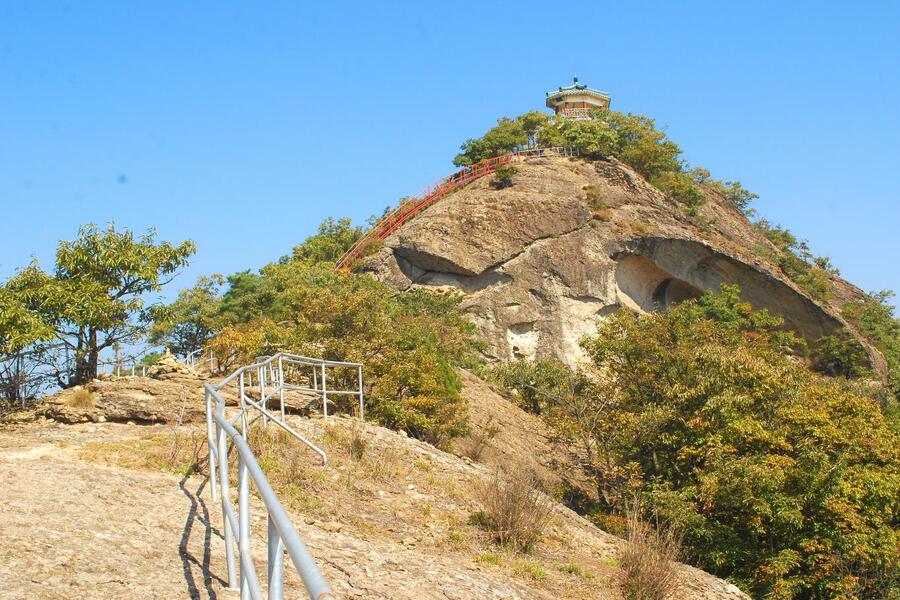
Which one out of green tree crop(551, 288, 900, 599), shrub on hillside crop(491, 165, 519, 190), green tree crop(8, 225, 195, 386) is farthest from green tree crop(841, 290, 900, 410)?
green tree crop(8, 225, 195, 386)

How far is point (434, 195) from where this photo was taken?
50.0 meters

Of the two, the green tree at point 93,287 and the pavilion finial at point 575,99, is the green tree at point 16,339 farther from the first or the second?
the pavilion finial at point 575,99

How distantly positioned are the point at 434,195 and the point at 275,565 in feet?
156

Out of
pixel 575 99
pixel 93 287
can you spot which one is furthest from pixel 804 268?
pixel 93 287

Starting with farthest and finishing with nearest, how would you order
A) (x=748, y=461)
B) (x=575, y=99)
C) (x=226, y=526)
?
(x=575, y=99)
(x=748, y=461)
(x=226, y=526)

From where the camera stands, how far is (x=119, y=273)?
62.7 feet

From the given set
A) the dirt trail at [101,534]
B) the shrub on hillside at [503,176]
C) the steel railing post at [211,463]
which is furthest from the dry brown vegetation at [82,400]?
the shrub on hillside at [503,176]

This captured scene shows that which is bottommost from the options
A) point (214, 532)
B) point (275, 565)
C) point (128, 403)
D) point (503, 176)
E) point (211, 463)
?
point (214, 532)

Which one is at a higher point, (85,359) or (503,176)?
(503,176)

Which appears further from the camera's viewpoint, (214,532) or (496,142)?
(496,142)

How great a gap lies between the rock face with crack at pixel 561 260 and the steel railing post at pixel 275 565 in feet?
133

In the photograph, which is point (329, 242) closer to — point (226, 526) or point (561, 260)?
point (561, 260)

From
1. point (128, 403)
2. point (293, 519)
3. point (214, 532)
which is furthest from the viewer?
point (128, 403)

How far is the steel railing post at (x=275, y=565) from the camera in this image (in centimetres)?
290
